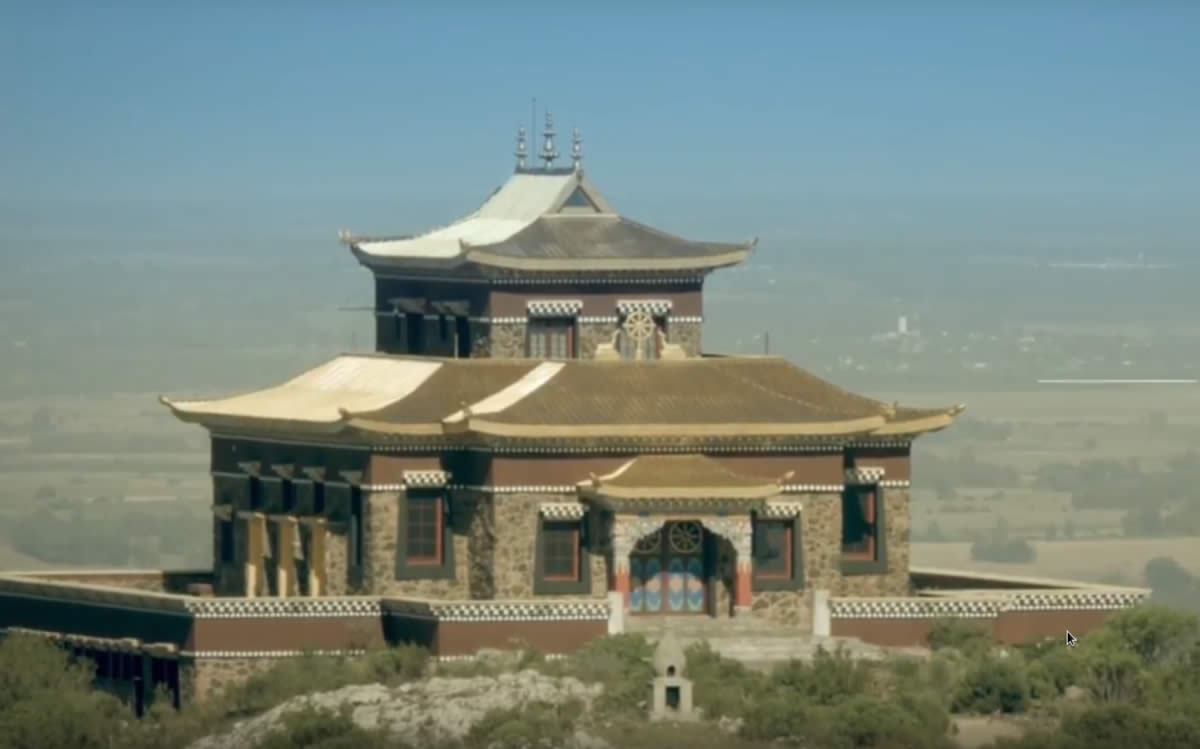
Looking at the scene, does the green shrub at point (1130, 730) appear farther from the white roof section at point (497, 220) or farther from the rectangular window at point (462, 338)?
the white roof section at point (497, 220)

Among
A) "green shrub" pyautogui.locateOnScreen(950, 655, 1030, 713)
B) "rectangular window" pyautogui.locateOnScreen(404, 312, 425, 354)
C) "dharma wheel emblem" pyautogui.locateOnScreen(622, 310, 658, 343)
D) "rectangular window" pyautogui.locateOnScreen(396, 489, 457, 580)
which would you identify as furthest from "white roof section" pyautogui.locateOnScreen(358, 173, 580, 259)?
"green shrub" pyautogui.locateOnScreen(950, 655, 1030, 713)

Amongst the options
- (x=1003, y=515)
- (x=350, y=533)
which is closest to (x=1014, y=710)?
(x=350, y=533)

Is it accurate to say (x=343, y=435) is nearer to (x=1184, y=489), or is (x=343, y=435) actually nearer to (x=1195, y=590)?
(x=1195, y=590)

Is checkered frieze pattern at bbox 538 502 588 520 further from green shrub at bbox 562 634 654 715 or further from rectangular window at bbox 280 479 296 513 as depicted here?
rectangular window at bbox 280 479 296 513

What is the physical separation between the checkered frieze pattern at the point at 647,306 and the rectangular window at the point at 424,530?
511 cm

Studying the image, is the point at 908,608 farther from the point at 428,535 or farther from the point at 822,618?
the point at 428,535

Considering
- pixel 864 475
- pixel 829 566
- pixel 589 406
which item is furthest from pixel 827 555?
pixel 589 406

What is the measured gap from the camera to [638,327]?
8975cm

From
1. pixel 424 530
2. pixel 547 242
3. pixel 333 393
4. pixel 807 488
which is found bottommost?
pixel 424 530

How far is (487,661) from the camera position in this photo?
82750mm

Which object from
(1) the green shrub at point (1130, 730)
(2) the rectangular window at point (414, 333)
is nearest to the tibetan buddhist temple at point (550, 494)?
(2) the rectangular window at point (414, 333)

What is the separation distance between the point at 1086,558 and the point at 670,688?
6848 cm

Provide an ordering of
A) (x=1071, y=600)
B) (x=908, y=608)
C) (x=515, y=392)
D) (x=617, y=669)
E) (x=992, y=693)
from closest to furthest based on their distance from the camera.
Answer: (x=617, y=669) → (x=992, y=693) → (x=908, y=608) → (x=1071, y=600) → (x=515, y=392)

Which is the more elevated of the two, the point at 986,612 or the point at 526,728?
the point at 986,612
